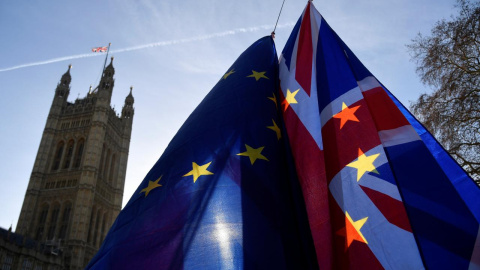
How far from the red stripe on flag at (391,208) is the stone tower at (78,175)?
54.2 metres

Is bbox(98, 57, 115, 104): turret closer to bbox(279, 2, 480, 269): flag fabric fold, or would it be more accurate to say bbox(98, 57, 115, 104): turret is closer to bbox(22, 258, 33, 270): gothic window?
bbox(22, 258, 33, 270): gothic window

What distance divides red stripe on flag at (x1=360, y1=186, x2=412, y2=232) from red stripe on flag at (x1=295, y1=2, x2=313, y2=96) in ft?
5.88

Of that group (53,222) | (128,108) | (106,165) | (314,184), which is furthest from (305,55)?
(128,108)

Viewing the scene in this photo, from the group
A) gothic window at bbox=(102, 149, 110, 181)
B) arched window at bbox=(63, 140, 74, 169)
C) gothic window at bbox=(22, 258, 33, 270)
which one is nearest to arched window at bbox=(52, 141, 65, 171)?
arched window at bbox=(63, 140, 74, 169)

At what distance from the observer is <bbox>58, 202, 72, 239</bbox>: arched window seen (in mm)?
55000

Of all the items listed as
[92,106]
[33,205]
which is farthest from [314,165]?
[92,106]

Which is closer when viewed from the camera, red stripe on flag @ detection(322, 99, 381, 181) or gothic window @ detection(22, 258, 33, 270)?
red stripe on flag @ detection(322, 99, 381, 181)

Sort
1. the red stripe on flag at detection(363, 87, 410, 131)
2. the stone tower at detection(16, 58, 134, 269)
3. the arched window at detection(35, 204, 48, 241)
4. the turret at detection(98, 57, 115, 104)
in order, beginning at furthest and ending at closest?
the turret at detection(98, 57, 115, 104) → the arched window at detection(35, 204, 48, 241) → the stone tower at detection(16, 58, 134, 269) → the red stripe on flag at detection(363, 87, 410, 131)

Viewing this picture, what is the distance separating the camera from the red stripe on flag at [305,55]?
557 cm

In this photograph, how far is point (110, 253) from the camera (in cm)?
415

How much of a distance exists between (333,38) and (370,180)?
253cm

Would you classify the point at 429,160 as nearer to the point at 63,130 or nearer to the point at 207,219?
the point at 207,219

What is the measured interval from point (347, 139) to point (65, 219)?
2335 inches

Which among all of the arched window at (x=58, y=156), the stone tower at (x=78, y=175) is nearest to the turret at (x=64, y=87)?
the stone tower at (x=78, y=175)
